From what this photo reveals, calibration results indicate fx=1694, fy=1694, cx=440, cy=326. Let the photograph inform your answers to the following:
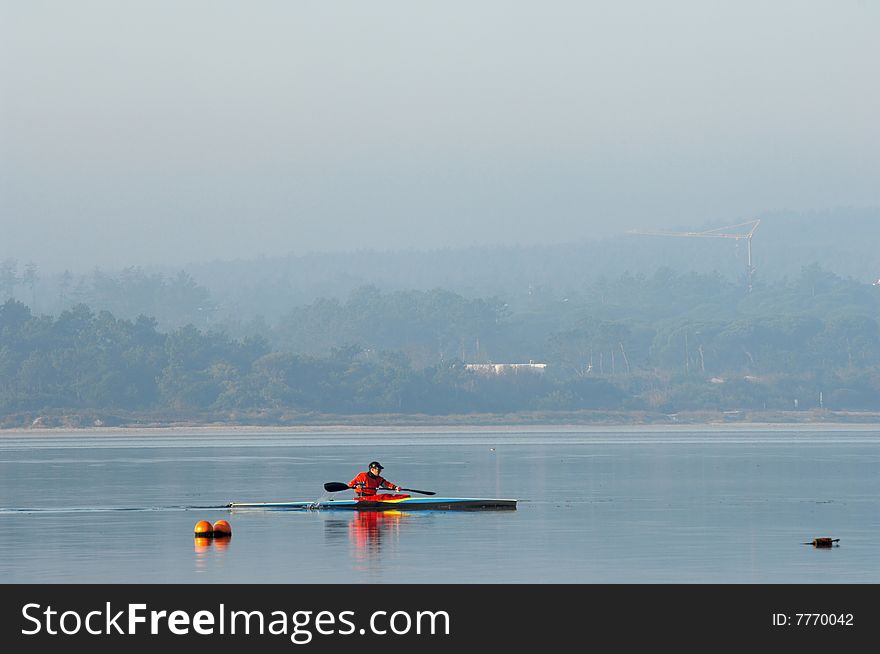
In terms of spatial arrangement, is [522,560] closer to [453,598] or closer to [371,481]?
[453,598]

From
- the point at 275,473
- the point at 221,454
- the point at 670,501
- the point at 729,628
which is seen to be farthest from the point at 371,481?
the point at 221,454

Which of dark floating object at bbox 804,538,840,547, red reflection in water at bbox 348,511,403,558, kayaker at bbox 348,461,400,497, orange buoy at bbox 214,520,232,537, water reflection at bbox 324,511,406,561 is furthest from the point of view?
kayaker at bbox 348,461,400,497

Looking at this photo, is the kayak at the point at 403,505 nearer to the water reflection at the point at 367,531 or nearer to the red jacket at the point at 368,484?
the water reflection at the point at 367,531

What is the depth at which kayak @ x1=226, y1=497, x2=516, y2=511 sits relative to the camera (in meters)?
56.8

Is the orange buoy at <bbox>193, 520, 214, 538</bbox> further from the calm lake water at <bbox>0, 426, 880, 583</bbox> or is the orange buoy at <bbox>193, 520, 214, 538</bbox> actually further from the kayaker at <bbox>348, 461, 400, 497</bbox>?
the kayaker at <bbox>348, 461, 400, 497</bbox>

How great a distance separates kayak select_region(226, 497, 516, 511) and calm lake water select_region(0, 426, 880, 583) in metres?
0.36

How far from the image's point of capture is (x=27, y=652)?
94.1 feet

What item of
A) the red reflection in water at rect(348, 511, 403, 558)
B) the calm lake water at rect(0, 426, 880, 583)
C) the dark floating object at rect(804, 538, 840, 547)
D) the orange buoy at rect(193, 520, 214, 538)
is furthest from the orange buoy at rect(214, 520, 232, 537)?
the dark floating object at rect(804, 538, 840, 547)

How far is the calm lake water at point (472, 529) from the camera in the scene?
39188 millimetres

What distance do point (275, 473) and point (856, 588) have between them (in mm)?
60979

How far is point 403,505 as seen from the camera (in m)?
56.8

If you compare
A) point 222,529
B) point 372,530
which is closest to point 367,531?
point 372,530

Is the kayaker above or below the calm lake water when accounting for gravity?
above

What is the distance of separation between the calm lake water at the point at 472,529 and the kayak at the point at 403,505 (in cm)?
36
